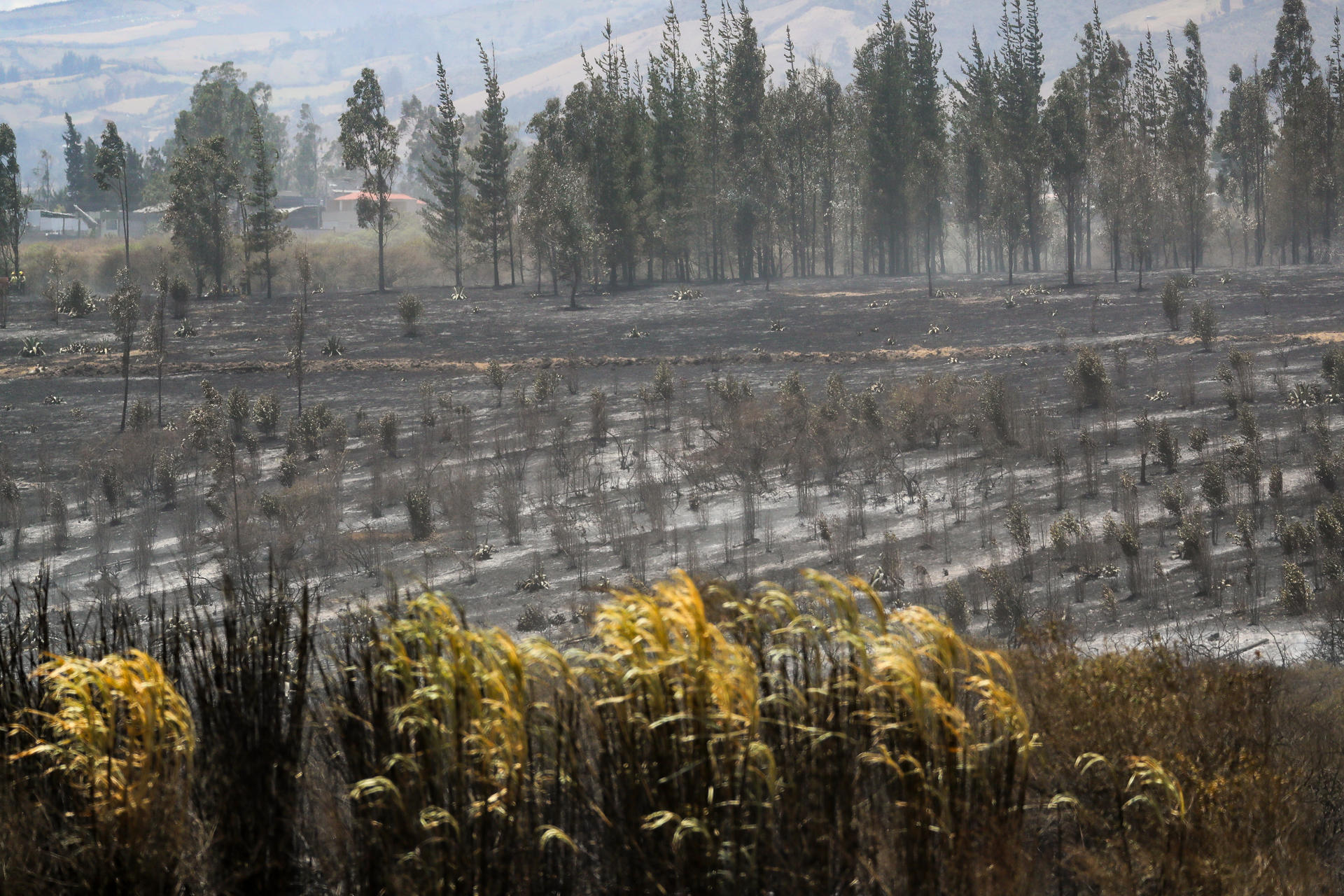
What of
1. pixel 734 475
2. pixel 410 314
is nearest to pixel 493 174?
pixel 410 314

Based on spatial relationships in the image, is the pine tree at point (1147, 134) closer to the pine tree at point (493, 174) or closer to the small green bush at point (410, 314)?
the small green bush at point (410, 314)

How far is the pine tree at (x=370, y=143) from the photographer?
5847cm

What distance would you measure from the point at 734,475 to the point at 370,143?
47.9 meters

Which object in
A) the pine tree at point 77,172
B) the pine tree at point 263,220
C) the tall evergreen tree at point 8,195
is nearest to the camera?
the tall evergreen tree at point 8,195

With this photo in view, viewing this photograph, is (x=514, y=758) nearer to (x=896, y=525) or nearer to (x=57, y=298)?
(x=896, y=525)

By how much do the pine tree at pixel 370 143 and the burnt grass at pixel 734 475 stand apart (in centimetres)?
2470

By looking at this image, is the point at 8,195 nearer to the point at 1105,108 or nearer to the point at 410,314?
the point at 410,314

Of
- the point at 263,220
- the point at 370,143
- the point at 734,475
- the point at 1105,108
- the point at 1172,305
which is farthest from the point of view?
the point at 1105,108

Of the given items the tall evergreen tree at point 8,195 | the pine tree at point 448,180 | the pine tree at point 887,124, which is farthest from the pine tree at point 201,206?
the pine tree at point 887,124

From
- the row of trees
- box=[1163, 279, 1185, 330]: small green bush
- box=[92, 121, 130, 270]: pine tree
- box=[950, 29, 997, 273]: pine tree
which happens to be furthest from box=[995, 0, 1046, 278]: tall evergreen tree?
box=[92, 121, 130, 270]: pine tree

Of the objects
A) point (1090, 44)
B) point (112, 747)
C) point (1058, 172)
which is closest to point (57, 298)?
point (1058, 172)

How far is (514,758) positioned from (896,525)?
11.8 meters

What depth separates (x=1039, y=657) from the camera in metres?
7.10

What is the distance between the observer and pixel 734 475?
1858 cm
